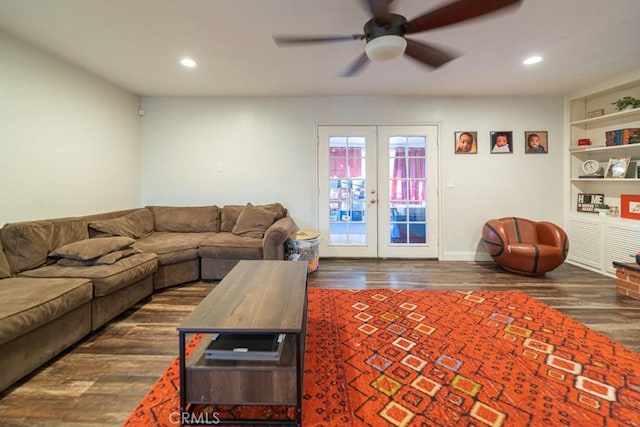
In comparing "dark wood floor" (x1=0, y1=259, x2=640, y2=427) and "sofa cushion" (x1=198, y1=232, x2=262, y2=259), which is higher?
"sofa cushion" (x1=198, y1=232, x2=262, y2=259)

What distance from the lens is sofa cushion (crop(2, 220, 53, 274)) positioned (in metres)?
2.26

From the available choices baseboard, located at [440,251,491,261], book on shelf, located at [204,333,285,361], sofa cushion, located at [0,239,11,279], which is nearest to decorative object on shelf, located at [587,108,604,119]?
baseboard, located at [440,251,491,261]

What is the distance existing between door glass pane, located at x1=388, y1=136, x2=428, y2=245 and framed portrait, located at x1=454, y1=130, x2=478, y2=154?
0.48 m

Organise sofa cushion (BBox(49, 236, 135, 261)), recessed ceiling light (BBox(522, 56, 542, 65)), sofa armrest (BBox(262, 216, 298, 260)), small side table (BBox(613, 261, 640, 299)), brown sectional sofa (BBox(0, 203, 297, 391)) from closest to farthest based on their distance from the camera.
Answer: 1. brown sectional sofa (BBox(0, 203, 297, 391))
2. sofa cushion (BBox(49, 236, 135, 261))
3. small side table (BBox(613, 261, 640, 299))
4. recessed ceiling light (BBox(522, 56, 542, 65))
5. sofa armrest (BBox(262, 216, 298, 260))

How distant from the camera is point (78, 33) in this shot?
8.03ft

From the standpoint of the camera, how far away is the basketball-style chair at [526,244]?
11.0 feet

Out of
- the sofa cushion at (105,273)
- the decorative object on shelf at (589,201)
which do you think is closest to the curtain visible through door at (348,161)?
the sofa cushion at (105,273)

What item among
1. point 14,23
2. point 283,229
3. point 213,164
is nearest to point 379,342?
point 283,229

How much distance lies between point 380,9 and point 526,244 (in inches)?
128

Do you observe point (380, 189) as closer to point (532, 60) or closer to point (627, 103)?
point (532, 60)

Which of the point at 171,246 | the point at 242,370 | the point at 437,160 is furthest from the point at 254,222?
the point at 437,160

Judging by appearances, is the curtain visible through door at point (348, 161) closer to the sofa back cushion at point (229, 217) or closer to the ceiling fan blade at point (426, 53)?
the sofa back cushion at point (229, 217)

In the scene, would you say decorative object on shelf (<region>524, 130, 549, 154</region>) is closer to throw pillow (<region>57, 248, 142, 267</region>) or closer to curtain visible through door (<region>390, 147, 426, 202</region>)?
curtain visible through door (<region>390, 147, 426, 202</region>)

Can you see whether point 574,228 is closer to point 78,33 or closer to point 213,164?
point 213,164
